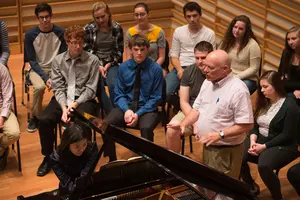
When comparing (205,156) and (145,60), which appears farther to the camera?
(145,60)

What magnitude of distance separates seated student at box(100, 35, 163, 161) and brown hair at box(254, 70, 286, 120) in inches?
35.4

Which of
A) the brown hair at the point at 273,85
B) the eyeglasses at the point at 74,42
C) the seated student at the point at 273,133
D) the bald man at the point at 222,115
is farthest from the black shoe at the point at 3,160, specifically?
the brown hair at the point at 273,85

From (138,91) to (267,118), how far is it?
46.7 inches

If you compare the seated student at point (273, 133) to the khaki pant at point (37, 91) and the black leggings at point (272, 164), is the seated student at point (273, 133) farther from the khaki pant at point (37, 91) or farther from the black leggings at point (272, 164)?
the khaki pant at point (37, 91)

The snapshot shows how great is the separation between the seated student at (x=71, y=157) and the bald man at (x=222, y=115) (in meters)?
0.75

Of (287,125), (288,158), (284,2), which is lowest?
(288,158)

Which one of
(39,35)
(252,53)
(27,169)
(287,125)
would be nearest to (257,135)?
(287,125)

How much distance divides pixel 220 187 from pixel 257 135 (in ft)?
5.24

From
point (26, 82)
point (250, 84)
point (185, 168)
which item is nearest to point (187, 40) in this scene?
point (250, 84)

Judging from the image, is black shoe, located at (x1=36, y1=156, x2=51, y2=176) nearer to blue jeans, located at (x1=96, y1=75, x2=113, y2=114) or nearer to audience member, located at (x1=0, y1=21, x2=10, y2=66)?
blue jeans, located at (x1=96, y1=75, x2=113, y2=114)

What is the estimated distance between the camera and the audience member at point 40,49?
5465 millimetres

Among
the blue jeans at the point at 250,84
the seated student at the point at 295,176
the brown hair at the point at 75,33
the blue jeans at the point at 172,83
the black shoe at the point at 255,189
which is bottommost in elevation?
the black shoe at the point at 255,189

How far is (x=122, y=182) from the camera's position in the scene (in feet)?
11.6

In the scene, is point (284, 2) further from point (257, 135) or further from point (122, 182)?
point (122, 182)
